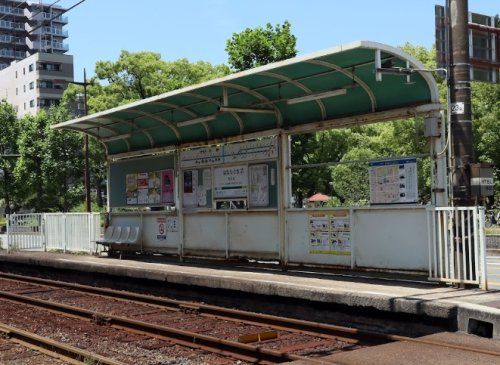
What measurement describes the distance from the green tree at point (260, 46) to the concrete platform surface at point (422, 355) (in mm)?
21865

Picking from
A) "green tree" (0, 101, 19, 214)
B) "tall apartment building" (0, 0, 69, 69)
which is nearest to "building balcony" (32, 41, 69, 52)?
"tall apartment building" (0, 0, 69, 69)

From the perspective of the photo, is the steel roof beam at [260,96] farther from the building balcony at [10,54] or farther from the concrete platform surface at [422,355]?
the building balcony at [10,54]

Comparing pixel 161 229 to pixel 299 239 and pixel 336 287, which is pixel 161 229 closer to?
pixel 299 239

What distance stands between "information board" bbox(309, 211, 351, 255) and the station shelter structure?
0.02m

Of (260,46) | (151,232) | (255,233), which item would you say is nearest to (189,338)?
(255,233)

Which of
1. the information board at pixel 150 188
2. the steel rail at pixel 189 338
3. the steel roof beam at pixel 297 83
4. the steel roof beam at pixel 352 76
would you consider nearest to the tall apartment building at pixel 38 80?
the information board at pixel 150 188

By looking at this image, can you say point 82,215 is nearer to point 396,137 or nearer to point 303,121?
point 303,121

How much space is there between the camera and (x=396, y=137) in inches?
1390

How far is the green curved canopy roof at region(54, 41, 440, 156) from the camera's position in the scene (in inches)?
404

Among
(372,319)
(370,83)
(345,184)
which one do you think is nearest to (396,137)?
(345,184)

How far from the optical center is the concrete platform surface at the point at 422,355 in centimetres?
620

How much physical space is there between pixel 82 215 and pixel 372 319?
39.6ft

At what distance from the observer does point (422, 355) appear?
21.2ft

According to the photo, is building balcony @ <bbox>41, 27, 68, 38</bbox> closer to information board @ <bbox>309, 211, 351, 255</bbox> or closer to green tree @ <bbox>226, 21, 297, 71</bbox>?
green tree @ <bbox>226, 21, 297, 71</bbox>
